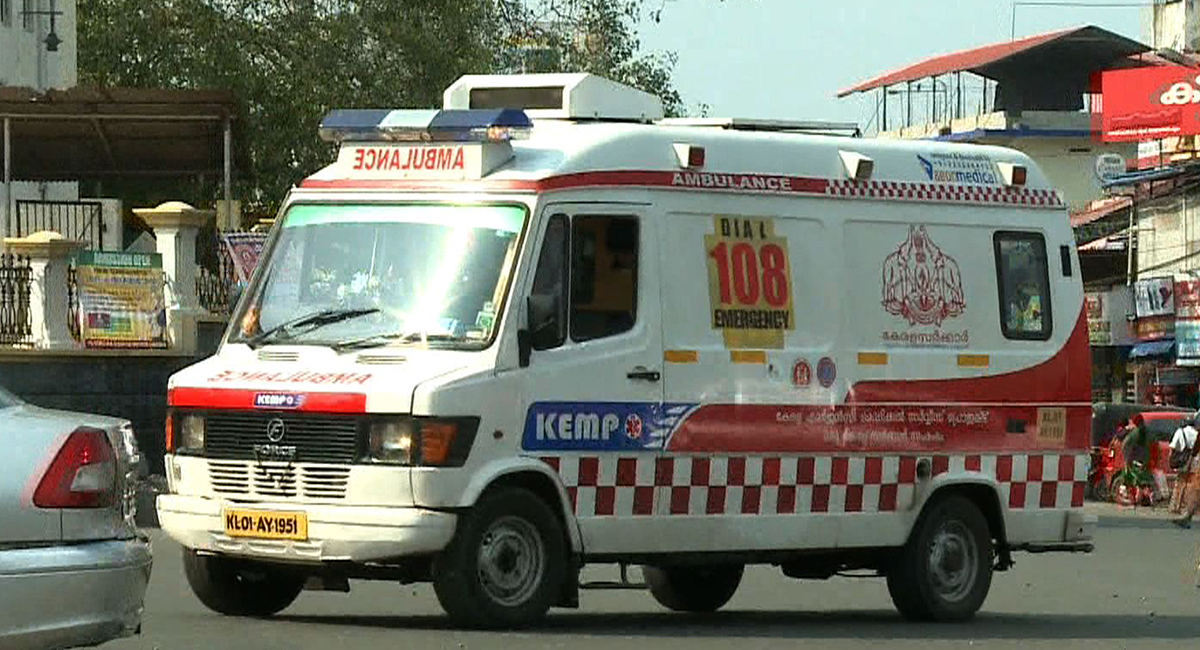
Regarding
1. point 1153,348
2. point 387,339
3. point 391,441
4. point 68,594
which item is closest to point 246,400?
point 387,339

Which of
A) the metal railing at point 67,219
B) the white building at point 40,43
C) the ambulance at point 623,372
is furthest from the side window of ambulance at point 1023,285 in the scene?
the white building at point 40,43

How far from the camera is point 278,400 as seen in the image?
1388cm

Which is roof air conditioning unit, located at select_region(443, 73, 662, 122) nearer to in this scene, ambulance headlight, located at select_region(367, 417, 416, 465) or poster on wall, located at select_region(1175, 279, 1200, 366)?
ambulance headlight, located at select_region(367, 417, 416, 465)

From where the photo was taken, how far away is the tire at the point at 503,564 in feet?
44.7

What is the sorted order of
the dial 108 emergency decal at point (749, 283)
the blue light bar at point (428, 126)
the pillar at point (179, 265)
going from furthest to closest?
the pillar at point (179, 265) → the dial 108 emergency decal at point (749, 283) → the blue light bar at point (428, 126)

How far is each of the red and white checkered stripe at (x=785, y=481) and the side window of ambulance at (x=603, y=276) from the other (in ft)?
2.16

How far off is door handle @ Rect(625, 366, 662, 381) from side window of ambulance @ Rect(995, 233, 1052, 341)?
9.16ft

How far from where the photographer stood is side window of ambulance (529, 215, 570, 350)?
46.2 ft

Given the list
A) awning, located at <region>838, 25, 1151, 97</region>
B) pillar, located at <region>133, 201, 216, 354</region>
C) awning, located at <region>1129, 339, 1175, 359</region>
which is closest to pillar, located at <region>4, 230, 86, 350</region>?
pillar, located at <region>133, 201, 216, 354</region>

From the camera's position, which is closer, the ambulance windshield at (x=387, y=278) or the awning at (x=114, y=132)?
the ambulance windshield at (x=387, y=278)

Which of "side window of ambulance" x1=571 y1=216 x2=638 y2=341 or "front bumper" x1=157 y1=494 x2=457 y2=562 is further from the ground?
"side window of ambulance" x1=571 y1=216 x2=638 y2=341

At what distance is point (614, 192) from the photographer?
14648 mm

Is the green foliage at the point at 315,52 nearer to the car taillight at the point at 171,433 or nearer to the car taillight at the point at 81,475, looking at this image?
the car taillight at the point at 171,433

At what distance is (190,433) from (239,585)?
2.90 feet
